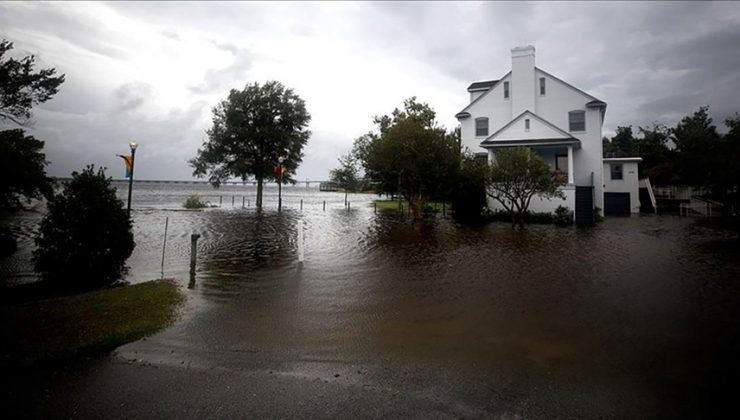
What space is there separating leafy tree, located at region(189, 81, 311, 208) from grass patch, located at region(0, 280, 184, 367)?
35.3 metres

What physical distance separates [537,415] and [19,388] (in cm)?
584

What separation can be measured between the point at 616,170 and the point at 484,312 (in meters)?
33.4

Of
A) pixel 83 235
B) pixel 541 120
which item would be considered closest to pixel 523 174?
pixel 541 120

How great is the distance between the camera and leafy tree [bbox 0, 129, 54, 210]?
13.0m

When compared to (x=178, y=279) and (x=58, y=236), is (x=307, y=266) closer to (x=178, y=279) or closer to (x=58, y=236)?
(x=178, y=279)

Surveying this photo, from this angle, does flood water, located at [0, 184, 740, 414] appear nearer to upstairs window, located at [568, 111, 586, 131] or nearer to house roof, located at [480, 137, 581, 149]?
house roof, located at [480, 137, 581, 149]

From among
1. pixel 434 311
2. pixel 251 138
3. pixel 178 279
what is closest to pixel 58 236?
pixel 178 279

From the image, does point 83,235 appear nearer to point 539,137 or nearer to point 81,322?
point 81,322

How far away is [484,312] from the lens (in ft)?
23.6

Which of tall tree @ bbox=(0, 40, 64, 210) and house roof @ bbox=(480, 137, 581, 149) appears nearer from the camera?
tall tree @ bbox=(0, 40, 64, 210)

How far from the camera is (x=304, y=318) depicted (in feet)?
22.7

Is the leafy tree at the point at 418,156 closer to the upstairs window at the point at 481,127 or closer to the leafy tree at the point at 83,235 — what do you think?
the upstairs window at the point at 481,127

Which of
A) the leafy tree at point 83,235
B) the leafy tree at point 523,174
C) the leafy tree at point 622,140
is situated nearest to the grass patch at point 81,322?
the leafy tree at point 83,235

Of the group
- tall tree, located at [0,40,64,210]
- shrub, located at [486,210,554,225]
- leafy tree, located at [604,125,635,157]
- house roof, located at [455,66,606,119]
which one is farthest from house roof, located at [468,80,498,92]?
leafy tree, located at [604,125,635,157]
